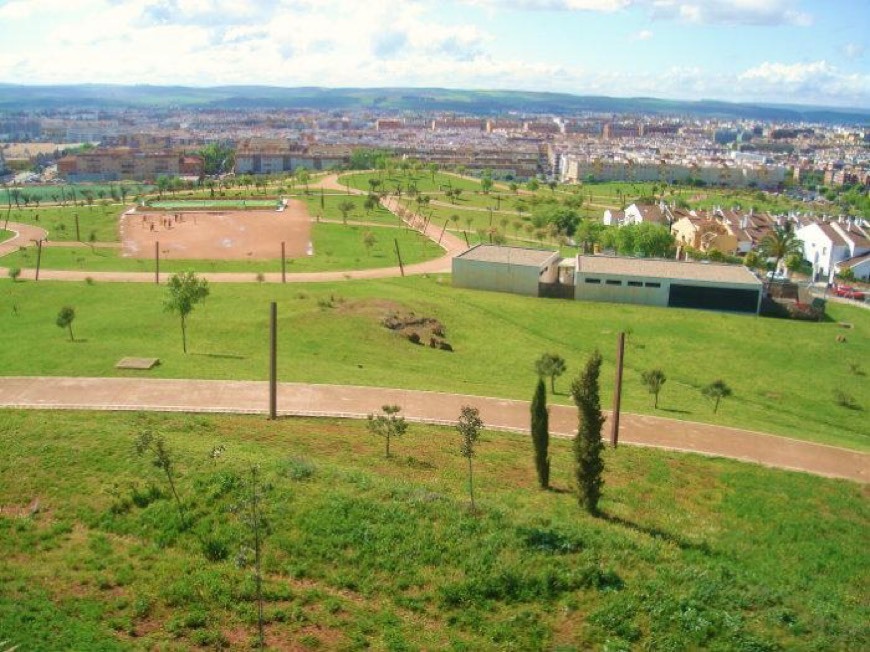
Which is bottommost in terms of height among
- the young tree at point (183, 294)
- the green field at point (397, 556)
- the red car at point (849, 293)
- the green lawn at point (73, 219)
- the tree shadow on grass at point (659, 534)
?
the red car at point (849, 293)

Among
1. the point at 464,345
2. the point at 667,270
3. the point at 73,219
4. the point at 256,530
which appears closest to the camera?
the point at 256,530

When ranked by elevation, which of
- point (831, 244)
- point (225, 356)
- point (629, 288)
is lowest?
point (225, 356)

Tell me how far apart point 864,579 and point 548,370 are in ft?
47.6

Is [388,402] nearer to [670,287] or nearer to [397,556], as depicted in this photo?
[397,556]

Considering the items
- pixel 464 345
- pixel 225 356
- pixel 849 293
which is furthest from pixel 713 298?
pixel 225 356

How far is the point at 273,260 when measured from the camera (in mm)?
62344

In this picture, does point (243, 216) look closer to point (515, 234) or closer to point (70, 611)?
point (515, 234)

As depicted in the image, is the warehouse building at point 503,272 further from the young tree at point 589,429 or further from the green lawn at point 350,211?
the young tree at point 589,429

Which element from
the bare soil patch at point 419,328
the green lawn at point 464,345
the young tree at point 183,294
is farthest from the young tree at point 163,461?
the bare soil patch at point 419,328

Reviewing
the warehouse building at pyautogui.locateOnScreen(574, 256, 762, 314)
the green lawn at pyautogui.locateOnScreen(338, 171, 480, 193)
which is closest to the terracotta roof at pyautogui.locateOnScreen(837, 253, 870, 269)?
the warehouse building at pyautogui.locateOnScreen(574, 256, 762, 314)

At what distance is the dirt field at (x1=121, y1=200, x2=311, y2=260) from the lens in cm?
6581

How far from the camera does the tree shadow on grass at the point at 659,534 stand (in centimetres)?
1655

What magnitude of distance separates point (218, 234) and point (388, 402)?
53.5 metres

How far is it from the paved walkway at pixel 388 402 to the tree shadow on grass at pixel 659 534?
23.6 ft
